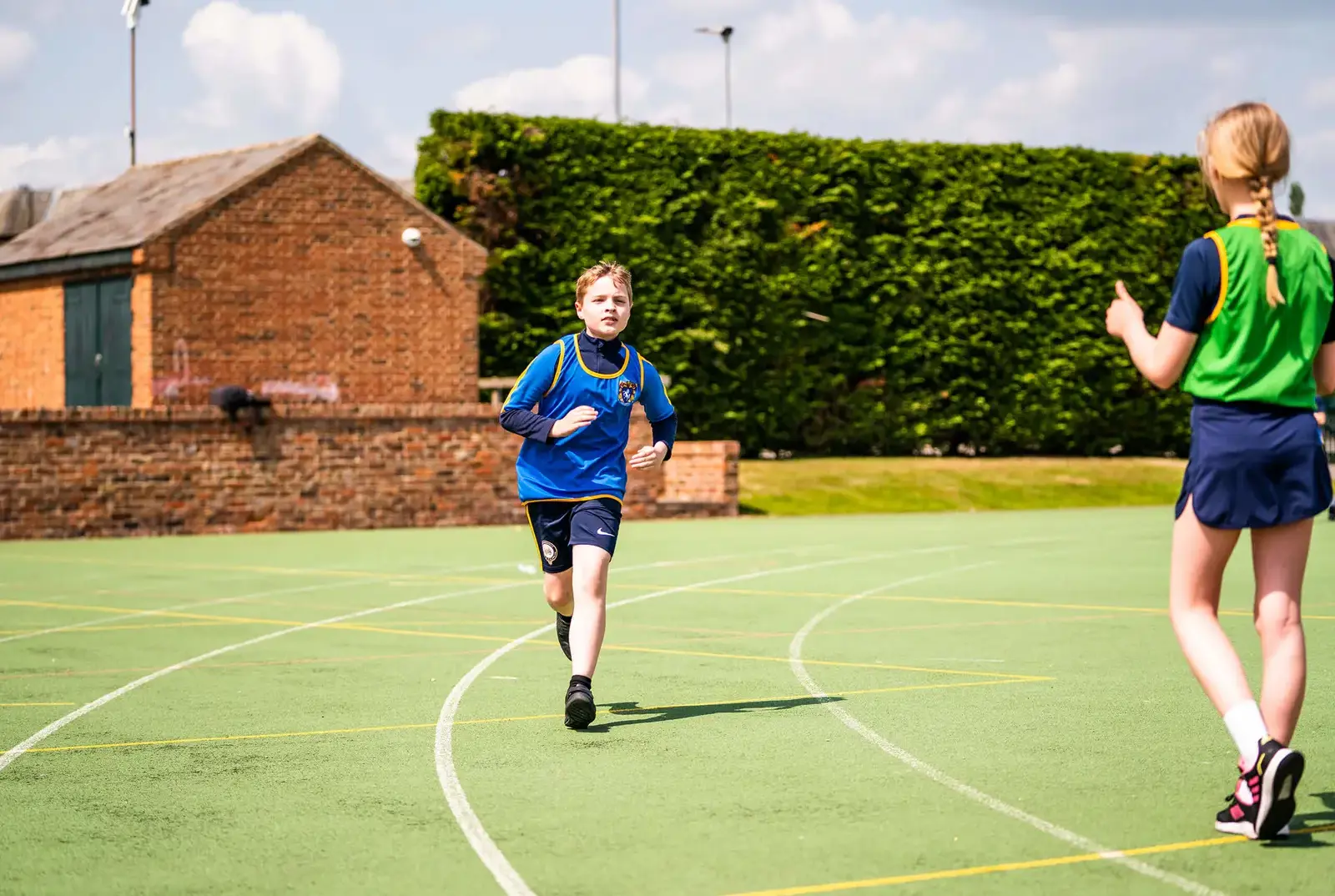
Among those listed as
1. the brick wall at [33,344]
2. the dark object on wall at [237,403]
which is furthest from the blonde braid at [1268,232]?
the brick wall at [33,344]

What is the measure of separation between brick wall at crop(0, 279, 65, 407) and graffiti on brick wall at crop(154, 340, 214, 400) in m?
3.20

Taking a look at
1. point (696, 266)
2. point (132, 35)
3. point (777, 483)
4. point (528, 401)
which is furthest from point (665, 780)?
point (132, 35)

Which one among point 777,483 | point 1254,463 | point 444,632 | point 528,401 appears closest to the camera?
point 1254,463

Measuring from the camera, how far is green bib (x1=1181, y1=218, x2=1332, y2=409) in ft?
16.4

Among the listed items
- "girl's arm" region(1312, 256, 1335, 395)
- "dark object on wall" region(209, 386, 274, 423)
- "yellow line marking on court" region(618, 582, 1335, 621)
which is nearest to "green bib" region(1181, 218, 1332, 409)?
"girl's arm" region(1312, 256, 1335, 395)

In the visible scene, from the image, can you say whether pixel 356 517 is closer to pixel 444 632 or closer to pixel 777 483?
pixel 777 483

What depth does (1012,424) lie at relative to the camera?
3403 centimetres

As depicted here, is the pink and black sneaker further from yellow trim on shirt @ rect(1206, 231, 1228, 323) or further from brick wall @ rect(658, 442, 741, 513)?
brick wall @ rect(658, 442, 741, 513)

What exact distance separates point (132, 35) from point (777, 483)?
25915 mm

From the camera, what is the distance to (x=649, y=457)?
7664mm

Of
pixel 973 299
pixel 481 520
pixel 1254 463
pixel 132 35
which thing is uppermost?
pixel 132 35

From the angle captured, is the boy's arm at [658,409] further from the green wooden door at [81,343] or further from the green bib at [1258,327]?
the green wooden door at [81,343]

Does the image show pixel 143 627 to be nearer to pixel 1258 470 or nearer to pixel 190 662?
pixel 190 662

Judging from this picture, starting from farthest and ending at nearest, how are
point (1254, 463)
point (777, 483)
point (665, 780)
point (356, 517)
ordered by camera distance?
point (777, 483)
point (356, 517)
point (665, 780)
point (1254, 463)
